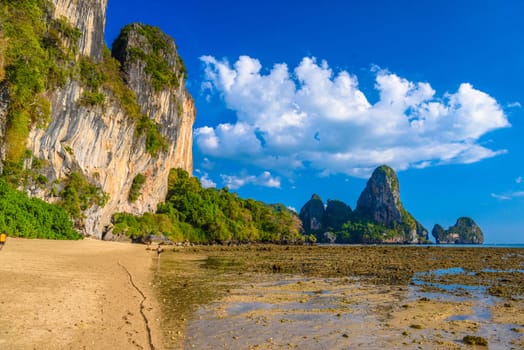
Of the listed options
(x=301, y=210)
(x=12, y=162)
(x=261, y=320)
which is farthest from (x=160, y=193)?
(x=301, y=210)

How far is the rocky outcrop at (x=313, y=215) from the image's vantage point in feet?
576

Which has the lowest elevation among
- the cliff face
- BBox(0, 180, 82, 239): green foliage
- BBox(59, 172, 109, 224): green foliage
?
BBox(0, 180, 82, 239): green foliage

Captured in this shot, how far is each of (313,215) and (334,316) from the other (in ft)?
568

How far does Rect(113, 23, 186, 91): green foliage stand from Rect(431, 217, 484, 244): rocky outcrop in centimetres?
17768

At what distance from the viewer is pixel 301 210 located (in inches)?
7470

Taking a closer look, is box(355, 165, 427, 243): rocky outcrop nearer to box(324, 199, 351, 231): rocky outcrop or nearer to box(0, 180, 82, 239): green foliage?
box(324, 199, 351, 231): rocky outcrop

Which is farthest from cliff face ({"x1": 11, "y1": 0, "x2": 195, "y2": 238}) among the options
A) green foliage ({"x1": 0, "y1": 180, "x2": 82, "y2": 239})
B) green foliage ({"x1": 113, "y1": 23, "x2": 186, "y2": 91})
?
green foliage ({"x1": 0, "y1": 180, "x2": 82, "y2": 239})

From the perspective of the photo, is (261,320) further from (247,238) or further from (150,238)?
(247,238)

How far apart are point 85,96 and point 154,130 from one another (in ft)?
66.0

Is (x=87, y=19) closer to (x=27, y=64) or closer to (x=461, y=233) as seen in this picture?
(x=27, y=64)

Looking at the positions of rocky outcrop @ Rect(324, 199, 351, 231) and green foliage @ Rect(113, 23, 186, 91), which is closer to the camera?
green foliage @ Rect(113, 23, 186, 91)

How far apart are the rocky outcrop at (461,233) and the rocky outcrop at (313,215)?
241 feet

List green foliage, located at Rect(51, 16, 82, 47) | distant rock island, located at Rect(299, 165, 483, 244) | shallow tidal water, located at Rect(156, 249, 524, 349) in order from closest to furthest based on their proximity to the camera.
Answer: shallow tidal water, located at Rect(156, 249, 524, 349) < green foliage, located at Rect(51, 16, 82, 47) < distant rock island, located at Rect(299, 165, 483, 244)

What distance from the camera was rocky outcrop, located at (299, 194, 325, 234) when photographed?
175500 mm
